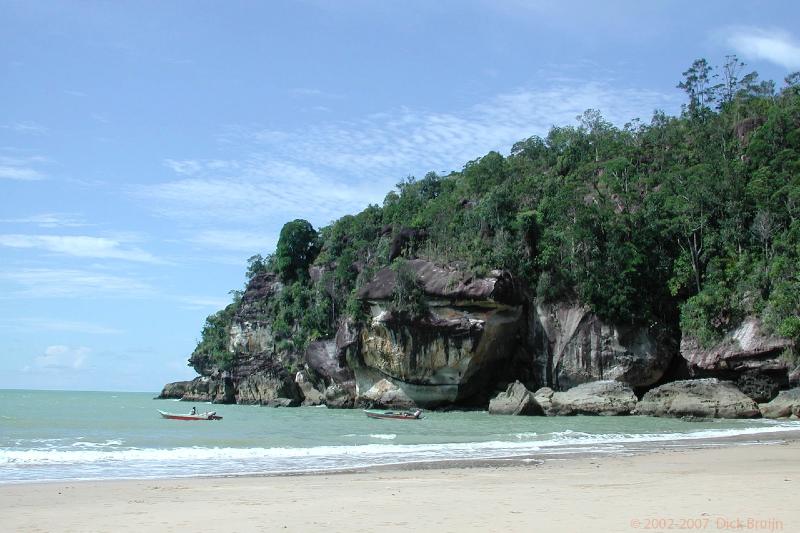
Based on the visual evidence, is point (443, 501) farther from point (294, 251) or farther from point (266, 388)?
point (294, 251)

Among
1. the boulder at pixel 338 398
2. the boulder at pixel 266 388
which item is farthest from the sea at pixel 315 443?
the boulder at pixel 266 388

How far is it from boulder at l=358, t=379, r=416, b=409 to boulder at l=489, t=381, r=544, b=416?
8.29m

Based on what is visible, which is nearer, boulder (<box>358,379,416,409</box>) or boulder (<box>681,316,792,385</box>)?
boulder (<box>681,316,792,385</box>)

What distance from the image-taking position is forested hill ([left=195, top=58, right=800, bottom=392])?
3825 centimetres

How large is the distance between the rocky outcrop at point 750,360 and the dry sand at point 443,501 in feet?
72.8

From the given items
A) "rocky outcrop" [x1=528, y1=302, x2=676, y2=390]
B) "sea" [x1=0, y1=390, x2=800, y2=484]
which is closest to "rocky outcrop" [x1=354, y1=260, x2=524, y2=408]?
"rocky outcrop" [x1=528, y1=302, x2=676, y2=390]

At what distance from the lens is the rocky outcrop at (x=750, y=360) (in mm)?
34125

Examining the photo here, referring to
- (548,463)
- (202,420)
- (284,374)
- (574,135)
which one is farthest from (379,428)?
(574,135)

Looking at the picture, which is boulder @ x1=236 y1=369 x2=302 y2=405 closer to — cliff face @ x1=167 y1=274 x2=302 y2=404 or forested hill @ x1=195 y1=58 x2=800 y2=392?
cliff face @ x1=167 y1=274 x2=302 y2=404

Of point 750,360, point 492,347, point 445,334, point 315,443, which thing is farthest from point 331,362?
point 315,443

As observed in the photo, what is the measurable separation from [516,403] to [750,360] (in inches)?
472

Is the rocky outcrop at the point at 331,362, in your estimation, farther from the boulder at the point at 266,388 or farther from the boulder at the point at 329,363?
the boulder at the point at 266,388

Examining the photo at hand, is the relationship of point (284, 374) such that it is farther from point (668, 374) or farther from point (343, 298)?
point (668, 374)

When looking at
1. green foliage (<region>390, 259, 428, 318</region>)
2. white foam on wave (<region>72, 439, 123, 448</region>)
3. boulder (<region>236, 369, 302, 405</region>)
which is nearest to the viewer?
white foam on wave (<region>72, 439, 123, 448</region>)
